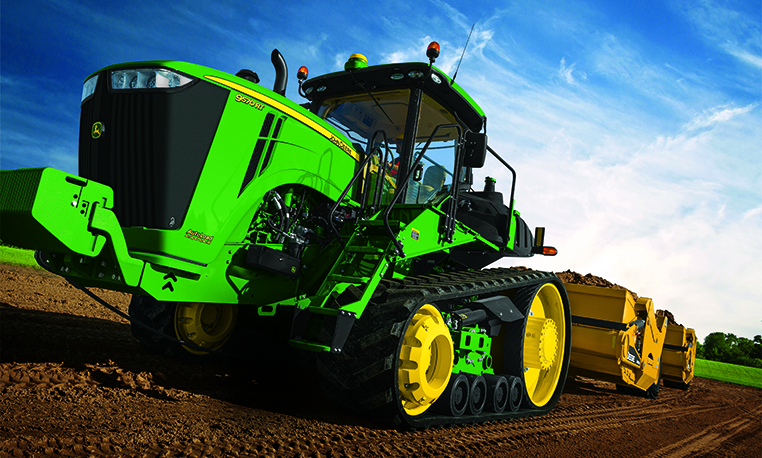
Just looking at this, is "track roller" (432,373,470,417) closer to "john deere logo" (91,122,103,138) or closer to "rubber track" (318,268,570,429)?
"rubber track" (318,268,570,429)

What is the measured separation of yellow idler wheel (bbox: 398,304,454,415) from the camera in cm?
375

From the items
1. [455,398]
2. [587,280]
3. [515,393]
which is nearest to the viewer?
[455,398]

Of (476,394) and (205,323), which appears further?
(205,323)

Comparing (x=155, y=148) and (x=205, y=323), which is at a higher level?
(x=155, y=148)

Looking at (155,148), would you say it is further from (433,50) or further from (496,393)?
(496,393)

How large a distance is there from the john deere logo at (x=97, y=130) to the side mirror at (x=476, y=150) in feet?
10.3

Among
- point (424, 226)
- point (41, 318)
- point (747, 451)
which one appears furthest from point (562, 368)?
point (41, 318)

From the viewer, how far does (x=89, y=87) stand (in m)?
3.94

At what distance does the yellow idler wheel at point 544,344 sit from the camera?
533cm

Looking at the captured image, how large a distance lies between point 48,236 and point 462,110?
4111mm

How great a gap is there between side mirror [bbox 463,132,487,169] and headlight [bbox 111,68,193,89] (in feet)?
8.31

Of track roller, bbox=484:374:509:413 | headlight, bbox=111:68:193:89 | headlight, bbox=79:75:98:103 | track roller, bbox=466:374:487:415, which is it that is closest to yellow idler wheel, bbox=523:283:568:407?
track roller, bbox=484:374:509:413

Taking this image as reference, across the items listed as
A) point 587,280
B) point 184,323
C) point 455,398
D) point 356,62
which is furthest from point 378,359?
point 587,280

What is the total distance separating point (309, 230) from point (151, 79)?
5.90ft
